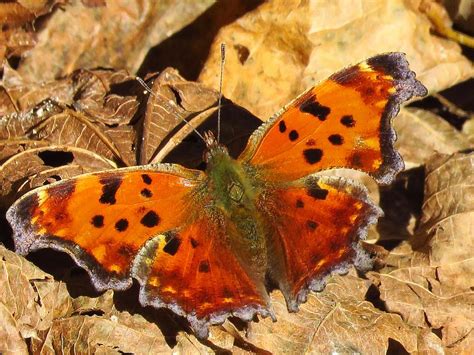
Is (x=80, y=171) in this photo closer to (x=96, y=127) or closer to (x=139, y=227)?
(x=96, y=127)

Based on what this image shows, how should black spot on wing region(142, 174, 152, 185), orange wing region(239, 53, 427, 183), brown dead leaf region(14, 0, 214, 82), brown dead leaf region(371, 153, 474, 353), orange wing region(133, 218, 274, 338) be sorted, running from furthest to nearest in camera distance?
Answer: brown dead leaf region(14, 0, 214, 82), brown dead leaf region(371, 153, 474, 353), orange wing region(239, 53, 427, 183), black spot on wing region(142, 174, 152, 185), orange wing region(133, 218, 274, 338)

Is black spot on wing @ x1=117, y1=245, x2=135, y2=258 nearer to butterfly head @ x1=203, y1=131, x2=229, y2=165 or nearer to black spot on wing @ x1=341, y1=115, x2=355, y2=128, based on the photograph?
butterfly head @ x1=203, y1=131, x2=229, y2=165

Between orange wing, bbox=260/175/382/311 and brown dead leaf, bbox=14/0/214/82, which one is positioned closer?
orange wing, bbox=260/175/382/311

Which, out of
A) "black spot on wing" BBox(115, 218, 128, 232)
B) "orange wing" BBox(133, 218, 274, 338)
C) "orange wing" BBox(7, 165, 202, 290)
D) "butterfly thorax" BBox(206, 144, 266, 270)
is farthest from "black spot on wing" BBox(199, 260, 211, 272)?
"black spot on wing" BBox(115, 218, 128, 232)

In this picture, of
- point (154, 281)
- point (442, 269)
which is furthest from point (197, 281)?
point (442, 269)

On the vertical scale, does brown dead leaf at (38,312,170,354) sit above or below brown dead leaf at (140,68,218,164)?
below

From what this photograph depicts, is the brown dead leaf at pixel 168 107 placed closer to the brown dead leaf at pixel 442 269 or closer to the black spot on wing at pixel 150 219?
the black spot on wing at pixel 150 219

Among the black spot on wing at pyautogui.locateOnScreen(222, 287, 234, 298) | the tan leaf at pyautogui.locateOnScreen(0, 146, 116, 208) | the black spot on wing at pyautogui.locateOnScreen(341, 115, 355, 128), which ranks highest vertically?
the black spot on wing at pyautogui.locateOnScreen(341, 115, 355, 128)

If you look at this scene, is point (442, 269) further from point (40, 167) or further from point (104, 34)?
point (104, 34)
